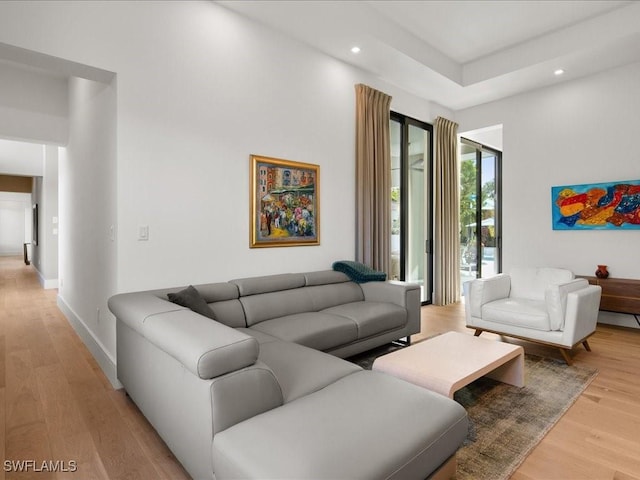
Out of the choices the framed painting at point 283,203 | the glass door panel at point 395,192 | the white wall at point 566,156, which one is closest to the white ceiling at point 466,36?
the white wall at point 566,156

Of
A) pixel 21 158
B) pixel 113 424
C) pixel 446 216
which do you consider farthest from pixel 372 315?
pixel 21 158

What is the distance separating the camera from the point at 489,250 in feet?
22.3

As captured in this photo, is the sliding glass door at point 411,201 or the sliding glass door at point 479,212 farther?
the sliding glass door at point 479,212

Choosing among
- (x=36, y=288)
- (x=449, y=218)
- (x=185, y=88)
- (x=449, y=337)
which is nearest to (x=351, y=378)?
(x=449, y=337)

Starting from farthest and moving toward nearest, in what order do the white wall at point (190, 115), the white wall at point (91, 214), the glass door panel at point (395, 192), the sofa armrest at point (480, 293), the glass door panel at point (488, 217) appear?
the glass door panel at point (488, 217) → the glass door panel at point (395, 192) → the sofa armrest at point (480, 293) → the white wall at point (91, 214) → the white wall at point (190, 115)

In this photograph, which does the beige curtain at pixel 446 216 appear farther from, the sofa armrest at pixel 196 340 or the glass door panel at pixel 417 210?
the sofa armrest at pixel 196 340

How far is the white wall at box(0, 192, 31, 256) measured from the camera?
13476 mm

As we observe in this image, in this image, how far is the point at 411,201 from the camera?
543 cm

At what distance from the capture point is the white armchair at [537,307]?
10.2 ft

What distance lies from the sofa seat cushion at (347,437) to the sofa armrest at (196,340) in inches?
9.3

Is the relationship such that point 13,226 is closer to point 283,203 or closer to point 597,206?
point 283,203

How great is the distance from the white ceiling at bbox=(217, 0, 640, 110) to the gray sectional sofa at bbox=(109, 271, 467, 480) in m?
2.90

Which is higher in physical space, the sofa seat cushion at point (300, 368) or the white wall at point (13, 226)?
the white wall at point (13, 226)

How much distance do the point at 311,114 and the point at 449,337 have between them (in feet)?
8.67
